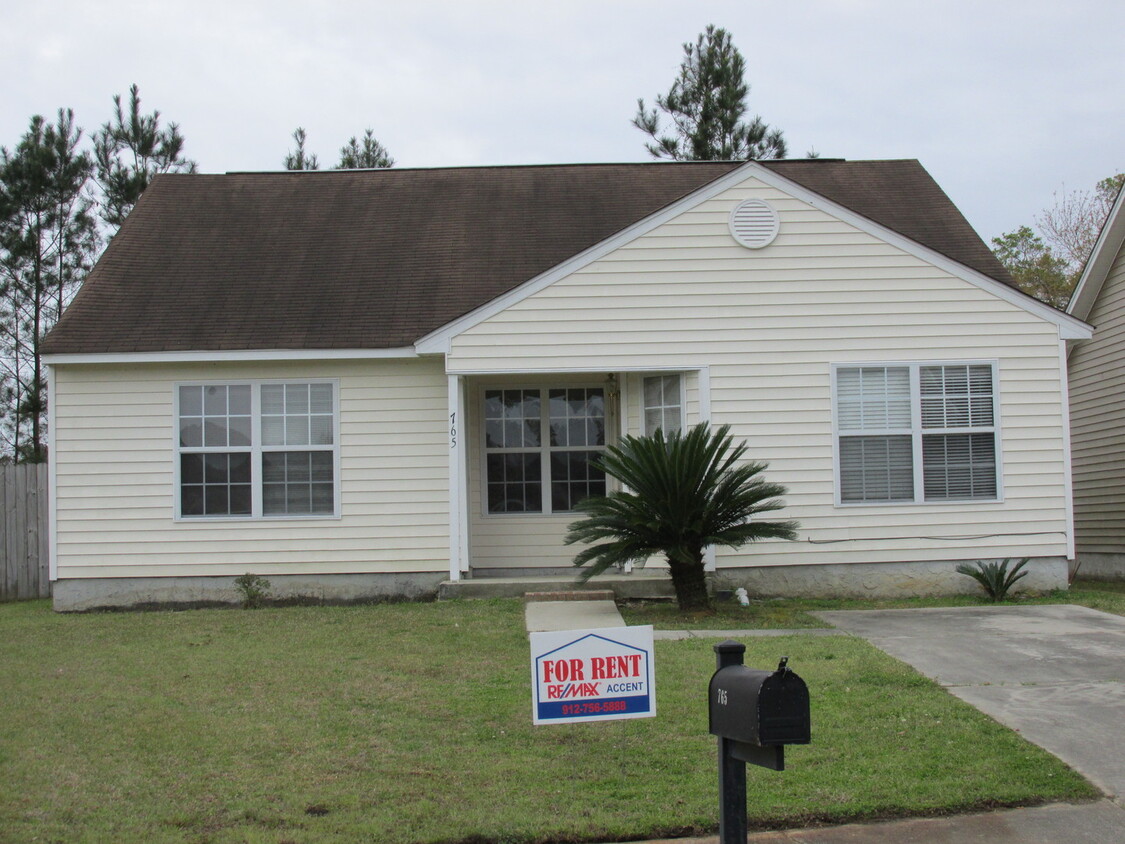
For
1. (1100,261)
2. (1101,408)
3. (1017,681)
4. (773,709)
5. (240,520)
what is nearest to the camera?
(773,709)

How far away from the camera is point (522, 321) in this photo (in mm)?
12734

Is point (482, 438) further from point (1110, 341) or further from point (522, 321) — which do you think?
point (1110, 341)

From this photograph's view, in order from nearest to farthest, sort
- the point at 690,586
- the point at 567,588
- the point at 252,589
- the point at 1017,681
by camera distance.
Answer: the point at 1017,681 → the point at 690,586 → the point at 567,588 → the point at 252,589

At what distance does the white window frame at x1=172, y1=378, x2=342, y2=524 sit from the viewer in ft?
44.0

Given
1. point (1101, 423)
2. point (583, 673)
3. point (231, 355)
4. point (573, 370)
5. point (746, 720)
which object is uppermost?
point (231, 355)

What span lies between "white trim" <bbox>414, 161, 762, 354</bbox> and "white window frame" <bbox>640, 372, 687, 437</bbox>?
1.60m

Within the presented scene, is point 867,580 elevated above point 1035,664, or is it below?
above

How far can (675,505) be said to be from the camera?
1070 cm

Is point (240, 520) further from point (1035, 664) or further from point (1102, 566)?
point (1102, 566)

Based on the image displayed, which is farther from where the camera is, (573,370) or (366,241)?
(366,241)

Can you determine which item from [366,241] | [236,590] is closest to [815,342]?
[366,241]

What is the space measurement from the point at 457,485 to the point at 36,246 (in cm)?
1525

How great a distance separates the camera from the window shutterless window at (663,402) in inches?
514

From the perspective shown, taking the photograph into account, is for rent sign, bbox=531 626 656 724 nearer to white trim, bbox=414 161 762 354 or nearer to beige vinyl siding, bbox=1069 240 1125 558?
white trim, bbox=414 161 762 354
